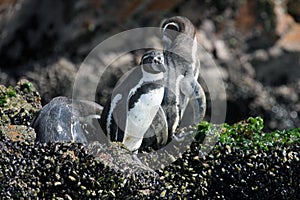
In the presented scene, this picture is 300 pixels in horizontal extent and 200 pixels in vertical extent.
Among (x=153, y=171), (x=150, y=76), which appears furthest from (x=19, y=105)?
(x=153, y=171)

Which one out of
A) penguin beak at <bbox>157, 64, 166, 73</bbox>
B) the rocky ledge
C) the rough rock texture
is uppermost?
penguin beak at <bbox>157, 64, 166, 73</bbox>

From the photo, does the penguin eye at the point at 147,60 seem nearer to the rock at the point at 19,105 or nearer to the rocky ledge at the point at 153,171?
the rocky ledge at the point at 153,171

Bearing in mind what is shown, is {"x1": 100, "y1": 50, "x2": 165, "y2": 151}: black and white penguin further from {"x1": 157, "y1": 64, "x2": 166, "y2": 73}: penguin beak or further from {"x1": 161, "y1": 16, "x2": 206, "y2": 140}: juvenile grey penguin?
{"x1": 161, "y1": 16, "x2": 206, "y2": 140}: juvenile grey penguin

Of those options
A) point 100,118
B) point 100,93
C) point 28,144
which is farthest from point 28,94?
point 100,93

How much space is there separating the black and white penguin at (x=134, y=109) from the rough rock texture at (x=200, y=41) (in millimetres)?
5945

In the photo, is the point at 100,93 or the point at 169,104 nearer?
the point at 169,104

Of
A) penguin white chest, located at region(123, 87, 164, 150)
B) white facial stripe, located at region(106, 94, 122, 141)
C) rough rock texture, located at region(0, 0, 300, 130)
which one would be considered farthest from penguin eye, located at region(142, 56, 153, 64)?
rough rock texture, located at region(0, 0, 300, 130)

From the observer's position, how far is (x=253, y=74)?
14258 millimetres

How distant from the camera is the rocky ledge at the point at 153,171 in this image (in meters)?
6.34

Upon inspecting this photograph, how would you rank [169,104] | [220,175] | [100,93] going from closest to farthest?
[220,175] < [169,104] < [100,93]

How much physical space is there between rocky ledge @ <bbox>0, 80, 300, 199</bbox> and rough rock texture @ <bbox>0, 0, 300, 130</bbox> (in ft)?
19.8

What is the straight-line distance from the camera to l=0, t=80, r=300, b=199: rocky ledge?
6336 millimetres

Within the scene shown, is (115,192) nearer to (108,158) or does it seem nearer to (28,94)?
(108,158)

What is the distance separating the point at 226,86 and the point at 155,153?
6.83 meters
